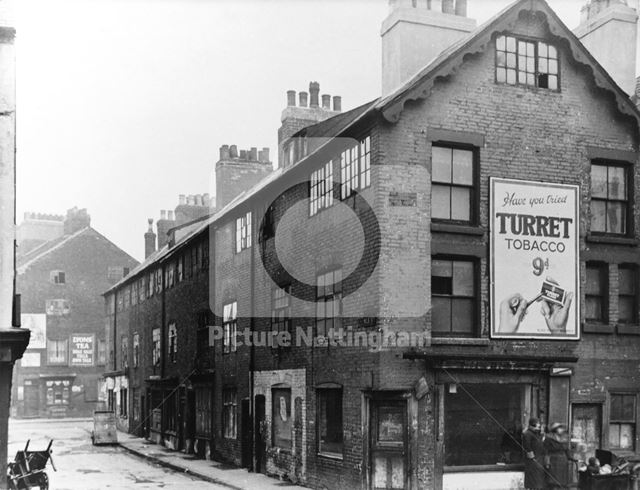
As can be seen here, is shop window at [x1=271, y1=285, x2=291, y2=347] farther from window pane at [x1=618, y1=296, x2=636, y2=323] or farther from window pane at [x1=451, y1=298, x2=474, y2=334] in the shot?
window pane at [x1=618, y1=296, x2=636, y2=323]

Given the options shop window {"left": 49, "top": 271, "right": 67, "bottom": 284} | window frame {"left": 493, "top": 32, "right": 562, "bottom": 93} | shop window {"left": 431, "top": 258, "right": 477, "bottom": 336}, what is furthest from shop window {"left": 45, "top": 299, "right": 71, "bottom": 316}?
window frame {"left": 493, "top": 32, "right": 562, "bottom": 93}

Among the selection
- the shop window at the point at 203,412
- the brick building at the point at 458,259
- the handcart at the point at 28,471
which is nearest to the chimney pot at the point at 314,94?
the brick building at the point at 458,259

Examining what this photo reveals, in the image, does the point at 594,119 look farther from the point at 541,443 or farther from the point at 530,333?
the point at 541,443

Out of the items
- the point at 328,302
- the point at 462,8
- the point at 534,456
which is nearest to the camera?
the point at 534,456

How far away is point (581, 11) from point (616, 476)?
41.2 ft

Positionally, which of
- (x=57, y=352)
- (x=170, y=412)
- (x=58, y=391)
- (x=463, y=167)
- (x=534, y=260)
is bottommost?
(x=58, y=391)

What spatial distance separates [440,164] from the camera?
18.0 m

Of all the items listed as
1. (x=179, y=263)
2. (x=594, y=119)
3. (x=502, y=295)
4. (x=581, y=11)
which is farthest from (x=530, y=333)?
(x=179, y=263)

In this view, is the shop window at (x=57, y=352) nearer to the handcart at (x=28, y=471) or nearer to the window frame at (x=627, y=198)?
the handcart at (x=28, y=471)

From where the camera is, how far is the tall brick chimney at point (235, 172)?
118 ft

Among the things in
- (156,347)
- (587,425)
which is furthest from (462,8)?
(156,347)

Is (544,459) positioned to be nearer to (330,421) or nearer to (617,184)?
(330,421)

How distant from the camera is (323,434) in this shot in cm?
2027

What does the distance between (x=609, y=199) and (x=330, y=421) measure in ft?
26.2
